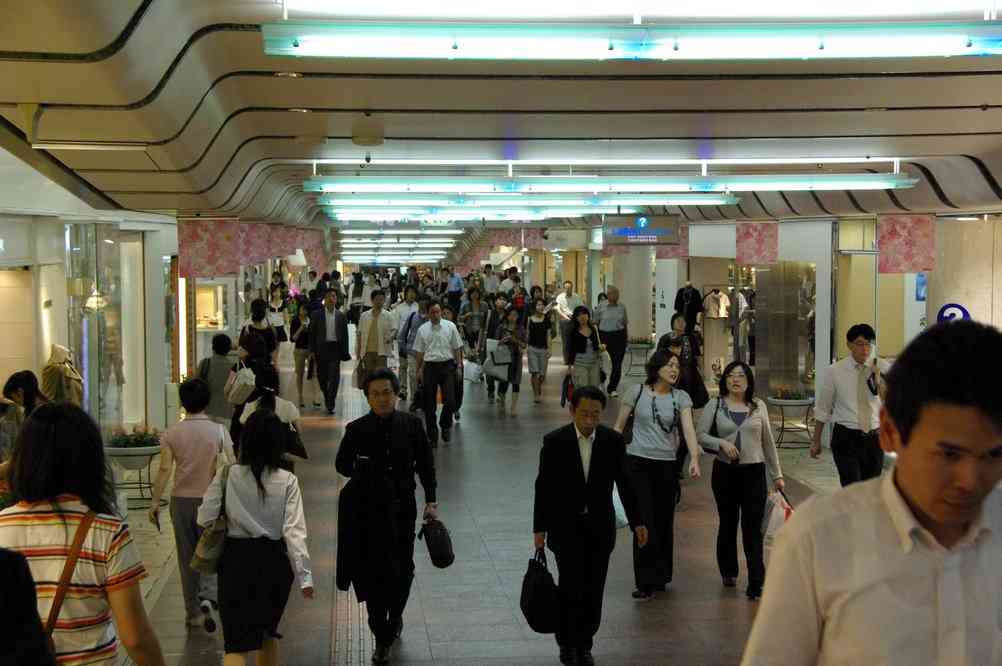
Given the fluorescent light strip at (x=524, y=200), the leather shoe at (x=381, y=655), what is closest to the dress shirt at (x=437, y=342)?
the fluorescent light strip at (x=524, y=200)

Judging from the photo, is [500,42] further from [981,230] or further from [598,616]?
[981,230]

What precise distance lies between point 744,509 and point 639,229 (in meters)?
13.6

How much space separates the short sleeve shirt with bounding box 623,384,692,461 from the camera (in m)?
9.07

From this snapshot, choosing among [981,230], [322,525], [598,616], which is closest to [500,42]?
[598,616]

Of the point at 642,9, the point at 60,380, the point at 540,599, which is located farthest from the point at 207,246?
the point at 642,9

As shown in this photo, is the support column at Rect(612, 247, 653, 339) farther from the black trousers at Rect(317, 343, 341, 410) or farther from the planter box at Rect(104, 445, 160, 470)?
the planter box at Rect(104, 445, 160, 470)

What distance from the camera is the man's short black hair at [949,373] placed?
2215mm

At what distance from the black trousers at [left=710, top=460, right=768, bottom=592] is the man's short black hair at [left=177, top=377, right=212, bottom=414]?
321 cm

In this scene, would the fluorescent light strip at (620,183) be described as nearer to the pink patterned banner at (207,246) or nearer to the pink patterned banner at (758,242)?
the pink patterned banner at (207,246)

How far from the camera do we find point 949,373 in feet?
7.29

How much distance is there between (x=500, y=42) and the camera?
21.7ft

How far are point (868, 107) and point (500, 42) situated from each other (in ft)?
15.2

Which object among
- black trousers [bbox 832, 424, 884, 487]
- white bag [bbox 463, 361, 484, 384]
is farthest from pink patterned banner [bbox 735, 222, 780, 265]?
black trousers [bbox 832, 424, 884, 487]

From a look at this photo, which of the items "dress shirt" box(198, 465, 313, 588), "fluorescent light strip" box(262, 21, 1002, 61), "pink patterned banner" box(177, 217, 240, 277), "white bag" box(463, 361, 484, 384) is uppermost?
"fluorescent light strip" box(262, 21, 1002, 61)
